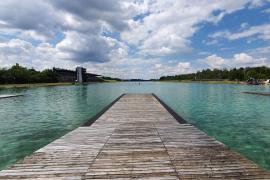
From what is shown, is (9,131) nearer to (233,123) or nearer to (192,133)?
(192,133)

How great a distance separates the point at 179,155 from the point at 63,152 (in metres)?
4.40

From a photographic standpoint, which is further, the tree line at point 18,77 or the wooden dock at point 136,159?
the tree line at point 18,77

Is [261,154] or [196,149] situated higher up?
[196,149]

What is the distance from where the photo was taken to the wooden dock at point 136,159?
22.4 ft

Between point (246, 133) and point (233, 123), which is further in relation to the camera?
point (233, 123)

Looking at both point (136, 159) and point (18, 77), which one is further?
point (18, 77)

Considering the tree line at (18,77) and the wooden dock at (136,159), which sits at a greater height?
the tree line at (18,77)

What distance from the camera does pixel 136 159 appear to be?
8.16 m

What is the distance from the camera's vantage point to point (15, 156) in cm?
1252

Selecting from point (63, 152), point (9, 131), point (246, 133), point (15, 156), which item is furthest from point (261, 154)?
point (9, 131)

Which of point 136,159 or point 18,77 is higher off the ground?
point 18,77

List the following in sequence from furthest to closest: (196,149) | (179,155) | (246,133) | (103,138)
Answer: (246,133) → (103,138) → (196,149) → (179,155)

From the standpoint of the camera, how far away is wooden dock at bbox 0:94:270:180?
6.84 meters

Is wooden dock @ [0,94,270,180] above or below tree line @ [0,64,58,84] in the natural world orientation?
below
